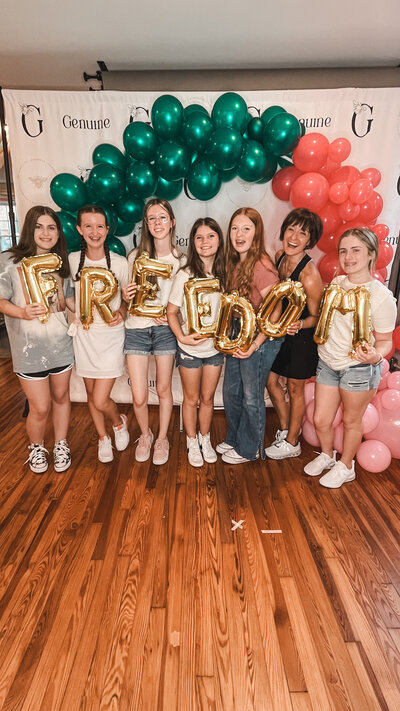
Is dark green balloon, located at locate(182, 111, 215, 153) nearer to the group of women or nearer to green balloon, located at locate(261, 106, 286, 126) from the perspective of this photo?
green balloon, located at locate(261, 106, 286, 126)

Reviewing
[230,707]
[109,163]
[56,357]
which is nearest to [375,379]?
[230,707]

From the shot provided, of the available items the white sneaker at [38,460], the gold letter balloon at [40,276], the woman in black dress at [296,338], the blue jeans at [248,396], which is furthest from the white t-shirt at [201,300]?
the white sneaker at [38,460]

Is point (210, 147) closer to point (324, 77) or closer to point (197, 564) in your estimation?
point (324, 77)

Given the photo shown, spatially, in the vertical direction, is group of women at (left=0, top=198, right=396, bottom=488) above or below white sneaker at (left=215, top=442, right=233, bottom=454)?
above

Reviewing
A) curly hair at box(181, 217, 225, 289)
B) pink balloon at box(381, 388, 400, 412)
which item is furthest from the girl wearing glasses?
pink balloon at box(381, 388, 400, 412)

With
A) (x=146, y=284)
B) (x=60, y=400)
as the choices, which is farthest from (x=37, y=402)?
(x=146, y=284)

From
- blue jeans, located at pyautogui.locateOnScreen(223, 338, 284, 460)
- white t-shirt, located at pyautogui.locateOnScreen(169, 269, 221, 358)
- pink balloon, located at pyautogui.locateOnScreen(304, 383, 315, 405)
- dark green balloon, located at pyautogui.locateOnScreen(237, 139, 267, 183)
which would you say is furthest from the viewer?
pink balloon, located at pyautogui.locateOnScreen(304, 383, 315, 405)

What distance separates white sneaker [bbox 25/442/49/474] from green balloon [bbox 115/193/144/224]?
1.94 metres

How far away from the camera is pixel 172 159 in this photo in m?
2.65

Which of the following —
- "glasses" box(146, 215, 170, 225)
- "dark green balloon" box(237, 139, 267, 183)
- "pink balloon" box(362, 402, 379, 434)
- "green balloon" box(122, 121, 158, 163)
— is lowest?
"pink balloon" box(362, 402, 379, 434)

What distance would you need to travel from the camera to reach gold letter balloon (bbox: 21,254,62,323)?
2.22 meters

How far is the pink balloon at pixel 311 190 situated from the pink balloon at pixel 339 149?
218mm

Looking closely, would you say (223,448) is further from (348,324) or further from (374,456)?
(348,324)

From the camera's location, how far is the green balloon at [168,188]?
2.95 meters
